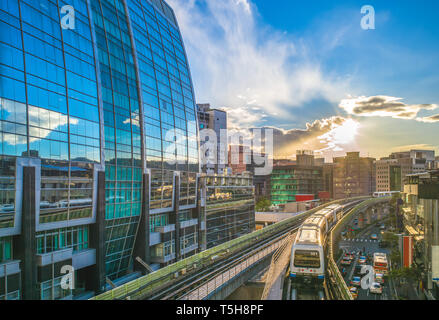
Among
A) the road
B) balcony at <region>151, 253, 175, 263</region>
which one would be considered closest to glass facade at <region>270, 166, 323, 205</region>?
the road

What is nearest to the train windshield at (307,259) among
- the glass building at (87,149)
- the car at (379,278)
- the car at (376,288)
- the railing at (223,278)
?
the railing at (223,278)

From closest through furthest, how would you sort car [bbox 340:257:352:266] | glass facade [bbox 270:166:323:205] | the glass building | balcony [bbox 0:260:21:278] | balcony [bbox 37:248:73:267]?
balcony [bbox 0:260:21:278] → the glass building → balcony [bbox 37:248:73:267] → car [bbox 340:257:352:266] → glass facade [bbox 270:166:323:205]

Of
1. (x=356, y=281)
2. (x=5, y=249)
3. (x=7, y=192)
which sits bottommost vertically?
(x=356, y=281)

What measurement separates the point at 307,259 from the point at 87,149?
1922 centimetres

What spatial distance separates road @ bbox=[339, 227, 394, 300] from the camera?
A: 39.8 meters

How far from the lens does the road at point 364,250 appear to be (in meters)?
39.8

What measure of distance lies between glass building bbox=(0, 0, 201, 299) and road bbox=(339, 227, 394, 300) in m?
23.2

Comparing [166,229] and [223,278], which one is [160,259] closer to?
[166,229]

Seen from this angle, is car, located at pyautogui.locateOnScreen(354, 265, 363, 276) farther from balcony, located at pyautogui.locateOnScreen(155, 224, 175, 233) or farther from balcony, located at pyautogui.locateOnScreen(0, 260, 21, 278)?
balcony, located at pyautogui.locateOnScreen(0, 260, 21, 278)

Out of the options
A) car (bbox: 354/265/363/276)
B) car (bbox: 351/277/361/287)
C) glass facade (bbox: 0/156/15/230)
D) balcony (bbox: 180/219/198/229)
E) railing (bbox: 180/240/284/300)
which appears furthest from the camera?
car (bbox: 354/265/363/276)

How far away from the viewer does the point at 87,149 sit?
25.4 metres

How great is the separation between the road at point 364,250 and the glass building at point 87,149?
2324 cm

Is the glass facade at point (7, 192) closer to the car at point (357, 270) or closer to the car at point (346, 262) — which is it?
the car at point (357, 270)

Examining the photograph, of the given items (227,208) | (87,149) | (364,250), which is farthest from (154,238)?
(364,250)
